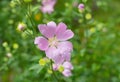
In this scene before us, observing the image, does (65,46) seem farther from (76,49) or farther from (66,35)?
(76,49)

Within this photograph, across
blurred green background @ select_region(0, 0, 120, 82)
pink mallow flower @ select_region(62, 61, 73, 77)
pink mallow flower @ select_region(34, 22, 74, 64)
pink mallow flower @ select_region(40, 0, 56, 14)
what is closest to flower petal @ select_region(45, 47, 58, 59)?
pink mallow flower @ select_region(34, 22, 74, 64)

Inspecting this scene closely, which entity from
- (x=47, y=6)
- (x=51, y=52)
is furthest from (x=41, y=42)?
(x=47, y=6)

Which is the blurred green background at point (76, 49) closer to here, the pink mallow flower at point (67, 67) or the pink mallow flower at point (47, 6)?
the pink mallow flower at point (47, 6)

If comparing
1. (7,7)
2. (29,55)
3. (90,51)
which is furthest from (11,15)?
(90,51)

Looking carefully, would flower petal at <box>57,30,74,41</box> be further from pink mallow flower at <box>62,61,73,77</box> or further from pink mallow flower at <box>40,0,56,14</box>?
pink mallow flower at <box>40,0,56,14</box>

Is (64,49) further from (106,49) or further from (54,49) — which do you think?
(106,49)
